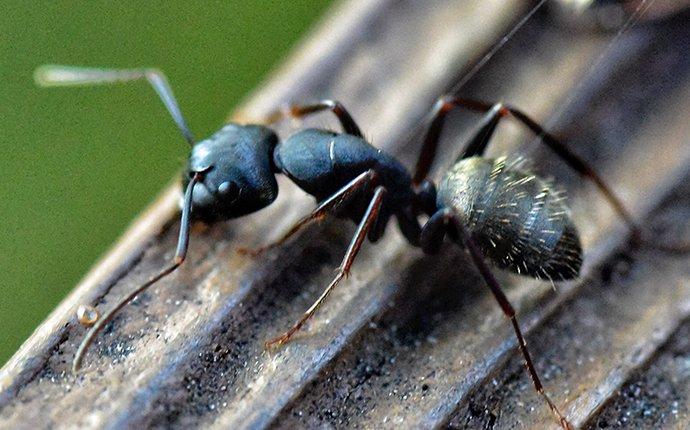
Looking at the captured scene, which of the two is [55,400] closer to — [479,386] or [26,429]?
[26,429]

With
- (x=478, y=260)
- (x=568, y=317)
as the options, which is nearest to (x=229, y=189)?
(x=478, y=260)

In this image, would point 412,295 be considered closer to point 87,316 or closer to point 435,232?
point 435,232

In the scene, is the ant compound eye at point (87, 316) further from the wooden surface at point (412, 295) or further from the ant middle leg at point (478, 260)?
the ant middle leg at point (478, 260)

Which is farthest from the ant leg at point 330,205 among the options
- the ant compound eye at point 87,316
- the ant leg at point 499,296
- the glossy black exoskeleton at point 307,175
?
the ant compound eye at point 87,316

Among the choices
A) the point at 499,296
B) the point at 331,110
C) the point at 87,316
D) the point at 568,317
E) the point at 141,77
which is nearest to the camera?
the point at 87,316

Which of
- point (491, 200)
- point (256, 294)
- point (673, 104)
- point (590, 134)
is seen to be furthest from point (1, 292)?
point (673, 104)

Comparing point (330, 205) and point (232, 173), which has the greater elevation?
point (232, 173)
